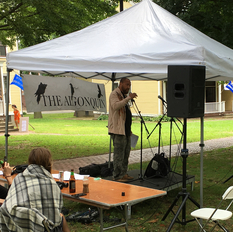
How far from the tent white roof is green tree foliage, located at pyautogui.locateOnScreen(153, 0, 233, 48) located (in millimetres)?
3671

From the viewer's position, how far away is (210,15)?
10.2 meters

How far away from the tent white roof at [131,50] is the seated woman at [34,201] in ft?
8.49

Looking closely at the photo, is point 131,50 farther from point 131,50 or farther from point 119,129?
point 119,129

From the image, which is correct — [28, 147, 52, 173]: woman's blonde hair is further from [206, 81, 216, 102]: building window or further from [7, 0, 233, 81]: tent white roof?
[206, 81, 216, 102]: building window

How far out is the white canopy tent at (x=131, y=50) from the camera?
5.09 metres

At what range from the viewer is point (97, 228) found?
4949mm

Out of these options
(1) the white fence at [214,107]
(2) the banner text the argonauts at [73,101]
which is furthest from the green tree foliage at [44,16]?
(1) the white fence at [214,107]

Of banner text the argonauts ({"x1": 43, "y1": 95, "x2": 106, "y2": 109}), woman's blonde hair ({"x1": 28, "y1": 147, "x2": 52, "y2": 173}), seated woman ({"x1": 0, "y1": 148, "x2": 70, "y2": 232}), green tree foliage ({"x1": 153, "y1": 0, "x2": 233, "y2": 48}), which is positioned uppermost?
green tree foliage ({"x1": 153, "y1": 0, "x2": 233, "y2": 48})

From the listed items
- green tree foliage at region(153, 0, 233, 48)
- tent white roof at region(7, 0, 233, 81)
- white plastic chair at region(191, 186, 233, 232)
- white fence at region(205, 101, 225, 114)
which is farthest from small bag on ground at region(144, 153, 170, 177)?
white fence at region(205, 101, 225, 114)

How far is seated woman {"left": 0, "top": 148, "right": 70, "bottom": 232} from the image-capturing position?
9.89 ft

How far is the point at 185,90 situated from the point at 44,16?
773cm

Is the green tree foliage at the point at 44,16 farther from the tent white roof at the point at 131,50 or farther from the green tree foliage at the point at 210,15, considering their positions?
the tent white roof at the point at 131,50

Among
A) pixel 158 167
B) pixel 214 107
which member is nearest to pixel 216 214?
pixel 158 167

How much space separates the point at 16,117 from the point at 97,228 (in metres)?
16.5
